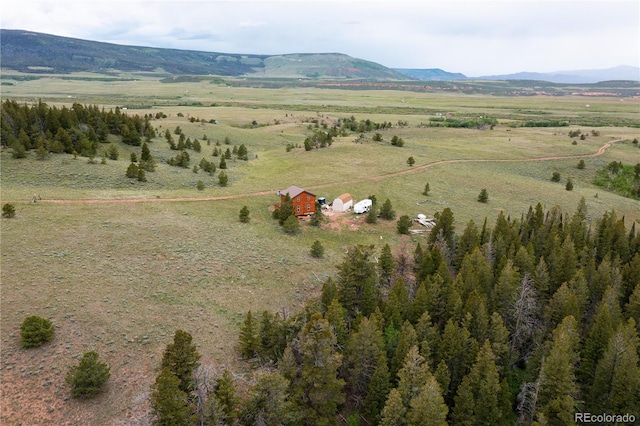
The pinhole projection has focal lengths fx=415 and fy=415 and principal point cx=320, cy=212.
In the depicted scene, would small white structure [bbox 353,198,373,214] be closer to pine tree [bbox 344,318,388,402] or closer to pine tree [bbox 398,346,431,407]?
pine tree [bbox 344,318,388,402]

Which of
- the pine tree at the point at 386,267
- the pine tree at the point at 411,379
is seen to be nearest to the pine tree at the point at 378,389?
the pine tree at the point at 411,379

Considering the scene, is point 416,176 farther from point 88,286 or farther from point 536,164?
point 88,286

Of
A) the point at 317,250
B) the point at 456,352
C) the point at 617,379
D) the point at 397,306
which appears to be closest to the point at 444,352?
the point at 456,352

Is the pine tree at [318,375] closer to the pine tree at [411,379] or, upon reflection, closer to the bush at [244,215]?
the pine tree at [411,379]

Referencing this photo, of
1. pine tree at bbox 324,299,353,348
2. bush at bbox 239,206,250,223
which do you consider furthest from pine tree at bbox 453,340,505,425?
bush at bbox 239,206,250,223

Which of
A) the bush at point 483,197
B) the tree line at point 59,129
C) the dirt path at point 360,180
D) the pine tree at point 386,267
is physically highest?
the tree line at point 59,129

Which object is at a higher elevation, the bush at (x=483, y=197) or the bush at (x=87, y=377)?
the bush at (x=483, y=197)
